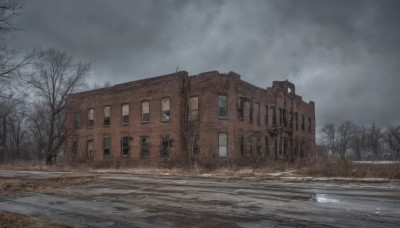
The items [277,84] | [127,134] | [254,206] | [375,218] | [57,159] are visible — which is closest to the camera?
[375,218]

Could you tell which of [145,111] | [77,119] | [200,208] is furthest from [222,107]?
[200,208]

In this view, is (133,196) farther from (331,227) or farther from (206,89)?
(206,89)

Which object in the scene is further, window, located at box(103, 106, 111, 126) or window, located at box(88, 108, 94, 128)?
window, located at box(88, 108, 94, 128)

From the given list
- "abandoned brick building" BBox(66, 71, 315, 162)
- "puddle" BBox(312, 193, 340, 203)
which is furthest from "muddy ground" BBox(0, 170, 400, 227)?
"abandoned brick building" BBox(66, 71, 315, 162)

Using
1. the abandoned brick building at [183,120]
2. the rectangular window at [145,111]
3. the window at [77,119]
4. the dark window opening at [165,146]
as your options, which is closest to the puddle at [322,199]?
the abandoned brick building at [183,120]

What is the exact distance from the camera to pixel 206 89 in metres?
31.0

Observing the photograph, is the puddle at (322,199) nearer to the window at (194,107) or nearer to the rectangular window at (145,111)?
the window at (194,107)

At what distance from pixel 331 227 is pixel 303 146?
3940 cm

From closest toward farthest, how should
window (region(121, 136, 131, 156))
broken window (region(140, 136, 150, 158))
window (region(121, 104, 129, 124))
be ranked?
broken window (region(140, 136, 150, 158))
window (region(121, 136, 131, 156))
window (region(121, 104, 129, 124))

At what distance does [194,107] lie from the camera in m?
31.6

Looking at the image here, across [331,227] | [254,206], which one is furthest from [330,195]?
[331,227]

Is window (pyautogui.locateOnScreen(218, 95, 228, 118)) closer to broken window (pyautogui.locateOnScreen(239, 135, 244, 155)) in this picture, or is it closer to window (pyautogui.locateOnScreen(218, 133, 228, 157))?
window (pyautogui.locateOnScreen(218, 133, 228, 157))

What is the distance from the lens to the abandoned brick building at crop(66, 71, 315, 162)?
30.8 m

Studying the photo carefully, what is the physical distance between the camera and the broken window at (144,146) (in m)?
33.9
